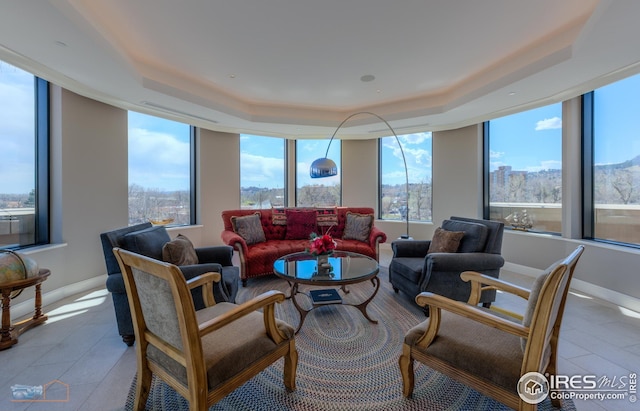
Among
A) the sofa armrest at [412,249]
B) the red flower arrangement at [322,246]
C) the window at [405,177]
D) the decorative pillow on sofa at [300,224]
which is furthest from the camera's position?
the window at [405,177]

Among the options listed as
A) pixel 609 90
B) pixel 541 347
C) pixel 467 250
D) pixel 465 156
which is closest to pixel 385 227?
pixel 465 156

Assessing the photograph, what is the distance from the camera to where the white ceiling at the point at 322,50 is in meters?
2.30

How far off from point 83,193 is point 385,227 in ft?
17.4

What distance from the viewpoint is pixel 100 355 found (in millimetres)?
2139

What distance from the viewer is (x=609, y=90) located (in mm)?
3400

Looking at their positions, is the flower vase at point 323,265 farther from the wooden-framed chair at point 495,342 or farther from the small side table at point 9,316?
the small side table at point 9,316

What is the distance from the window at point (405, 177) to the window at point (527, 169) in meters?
1.22

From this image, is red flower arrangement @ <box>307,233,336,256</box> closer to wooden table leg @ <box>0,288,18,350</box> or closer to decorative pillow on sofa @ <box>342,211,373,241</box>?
decorative pillow on sofa @ <box>342,211,373,241</box>

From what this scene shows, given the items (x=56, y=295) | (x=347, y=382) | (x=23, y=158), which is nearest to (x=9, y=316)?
(x=56, y=295)

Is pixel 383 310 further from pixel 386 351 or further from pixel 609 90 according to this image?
pixel 609 90

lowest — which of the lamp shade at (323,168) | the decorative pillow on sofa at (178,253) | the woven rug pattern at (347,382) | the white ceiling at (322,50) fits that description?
the woven rug pattern at (347,382)

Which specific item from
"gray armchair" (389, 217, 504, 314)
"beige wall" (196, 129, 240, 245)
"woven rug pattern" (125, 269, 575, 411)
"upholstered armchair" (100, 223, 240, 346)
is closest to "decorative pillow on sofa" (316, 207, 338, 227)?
"gray armchair" (389, 217, 504, 314)

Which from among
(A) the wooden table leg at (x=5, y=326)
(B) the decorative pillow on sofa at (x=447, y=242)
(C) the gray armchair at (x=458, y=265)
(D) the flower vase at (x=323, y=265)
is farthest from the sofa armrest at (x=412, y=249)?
(A) the wooden table leg at (x=5, y=326)

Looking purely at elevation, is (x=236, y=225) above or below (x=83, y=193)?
below
